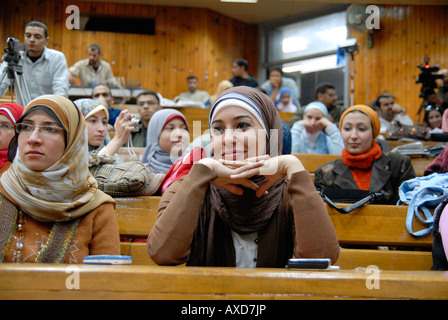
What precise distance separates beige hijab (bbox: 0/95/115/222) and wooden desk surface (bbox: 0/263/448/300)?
0.60 metres

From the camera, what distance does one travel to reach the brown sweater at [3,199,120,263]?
1.44m

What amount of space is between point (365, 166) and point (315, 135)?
1.20 metres

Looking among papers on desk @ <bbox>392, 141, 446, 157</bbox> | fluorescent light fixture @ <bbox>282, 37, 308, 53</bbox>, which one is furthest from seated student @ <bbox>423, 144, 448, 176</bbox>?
fluorescent light fixture @ <bbox>282, 37, 308, 53</bbox>

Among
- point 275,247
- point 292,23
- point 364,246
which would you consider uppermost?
point 292,23

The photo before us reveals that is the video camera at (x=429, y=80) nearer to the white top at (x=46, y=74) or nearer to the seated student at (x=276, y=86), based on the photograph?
the seated student at (x=276, y=86)

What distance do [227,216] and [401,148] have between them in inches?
90.4

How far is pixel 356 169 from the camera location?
250cm

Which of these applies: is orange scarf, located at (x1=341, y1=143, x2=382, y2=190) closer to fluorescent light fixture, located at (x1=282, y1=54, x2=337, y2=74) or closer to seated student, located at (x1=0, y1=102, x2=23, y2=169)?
seated student, located at (x1=0, y1=102, x2=23, y2=169)

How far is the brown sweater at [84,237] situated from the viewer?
4.72ft

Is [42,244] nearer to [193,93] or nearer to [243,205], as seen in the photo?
[243,205]

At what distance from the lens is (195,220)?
126cm

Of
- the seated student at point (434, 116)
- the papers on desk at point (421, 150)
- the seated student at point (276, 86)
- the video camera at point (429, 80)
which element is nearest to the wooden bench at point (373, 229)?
the papers on desk at point (421, 150)

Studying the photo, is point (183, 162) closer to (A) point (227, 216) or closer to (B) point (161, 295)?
(A) point (227, 216)
